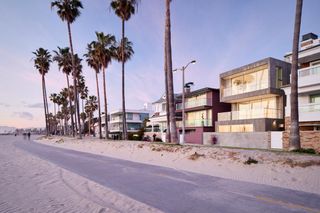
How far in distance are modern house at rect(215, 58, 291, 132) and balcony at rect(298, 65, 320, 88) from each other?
3.53m

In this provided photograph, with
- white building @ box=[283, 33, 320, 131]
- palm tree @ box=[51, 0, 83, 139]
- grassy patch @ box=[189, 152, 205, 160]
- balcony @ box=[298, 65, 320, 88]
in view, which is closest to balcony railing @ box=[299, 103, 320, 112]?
white building @ box=[283, 33, 320, 131]

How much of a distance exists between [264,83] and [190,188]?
22.8 metres

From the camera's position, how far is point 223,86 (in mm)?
33094

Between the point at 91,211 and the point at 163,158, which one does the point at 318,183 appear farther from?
the point at 163,158

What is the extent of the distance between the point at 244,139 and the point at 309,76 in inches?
335

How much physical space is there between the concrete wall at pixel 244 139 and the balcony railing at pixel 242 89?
19.6 feet

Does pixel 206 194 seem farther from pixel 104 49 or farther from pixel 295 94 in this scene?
pixel 104 49

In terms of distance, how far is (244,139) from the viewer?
2516 centimetres

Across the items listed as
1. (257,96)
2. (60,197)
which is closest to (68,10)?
(257,96)

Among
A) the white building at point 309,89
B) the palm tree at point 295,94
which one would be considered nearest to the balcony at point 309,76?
the white building at point 309,89

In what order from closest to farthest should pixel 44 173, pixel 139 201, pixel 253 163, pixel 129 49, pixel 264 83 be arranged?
pixel 139 201 < pixel 44 173 < pixel 253 163 < pixel 264 83 < pixel 129 49

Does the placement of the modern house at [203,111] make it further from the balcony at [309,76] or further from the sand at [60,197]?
the sand at [60,197]

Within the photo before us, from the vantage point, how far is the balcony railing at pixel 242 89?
1089 inches

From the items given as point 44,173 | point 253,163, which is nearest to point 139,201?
point 44,173
